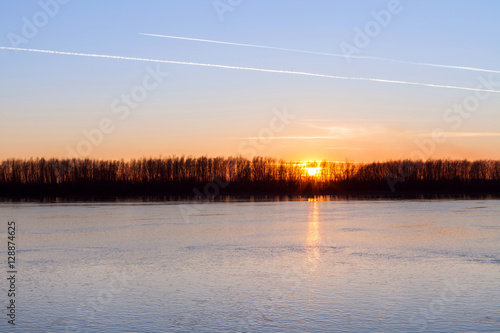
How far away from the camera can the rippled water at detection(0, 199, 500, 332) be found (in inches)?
360

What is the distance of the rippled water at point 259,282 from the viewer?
9156mm

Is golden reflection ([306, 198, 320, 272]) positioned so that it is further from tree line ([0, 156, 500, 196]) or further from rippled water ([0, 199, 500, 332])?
tree line ([0, 156, 500, 196])

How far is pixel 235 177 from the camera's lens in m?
112

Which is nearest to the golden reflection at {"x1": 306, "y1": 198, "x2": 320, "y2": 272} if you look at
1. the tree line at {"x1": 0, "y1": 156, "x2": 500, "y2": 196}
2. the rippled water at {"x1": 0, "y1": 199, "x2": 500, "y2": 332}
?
the rippled water at {"x1": 0, "y1": 199, "x2": 500, "y2": 332}

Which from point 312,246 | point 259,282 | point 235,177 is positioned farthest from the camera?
point 235,177

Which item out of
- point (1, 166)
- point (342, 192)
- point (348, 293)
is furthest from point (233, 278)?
point (1, 166)

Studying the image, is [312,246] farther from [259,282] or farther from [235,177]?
[235,177]

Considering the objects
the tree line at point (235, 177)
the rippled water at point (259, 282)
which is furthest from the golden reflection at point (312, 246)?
the tree line at point (235, 177)

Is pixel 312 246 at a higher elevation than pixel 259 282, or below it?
higher

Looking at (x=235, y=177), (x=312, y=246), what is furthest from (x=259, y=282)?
(x=235, y=177)

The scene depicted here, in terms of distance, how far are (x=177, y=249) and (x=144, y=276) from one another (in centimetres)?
489

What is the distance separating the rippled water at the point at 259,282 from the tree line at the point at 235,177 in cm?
7930

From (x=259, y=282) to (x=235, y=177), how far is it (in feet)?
328

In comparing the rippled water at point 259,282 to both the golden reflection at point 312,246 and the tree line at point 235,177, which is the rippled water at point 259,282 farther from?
the tree line at point 235,177
